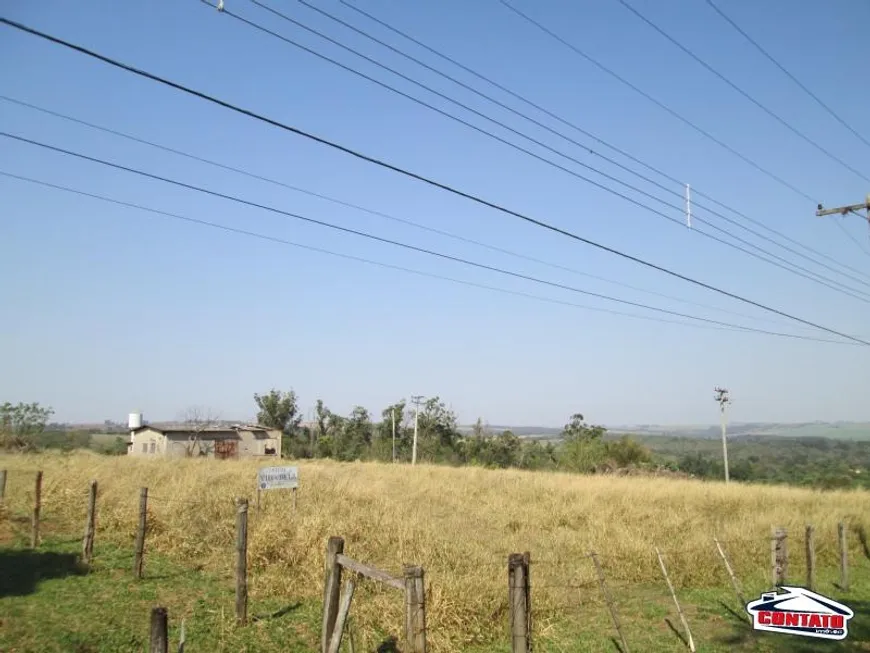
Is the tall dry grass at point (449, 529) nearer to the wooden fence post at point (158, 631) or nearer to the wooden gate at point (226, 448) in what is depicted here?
the wooden fence post at point (158, 631)

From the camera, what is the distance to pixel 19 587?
10789 millimetres

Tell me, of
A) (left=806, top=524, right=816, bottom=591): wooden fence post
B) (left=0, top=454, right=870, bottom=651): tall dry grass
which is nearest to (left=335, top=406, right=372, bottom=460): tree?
(left=0, top=454, right=870, bottom=651): tall dry grass

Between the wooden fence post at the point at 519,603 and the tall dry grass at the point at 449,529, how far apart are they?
2.24m

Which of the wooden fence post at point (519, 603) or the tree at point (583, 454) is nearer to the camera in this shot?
the wooden fence post at point (519, 603)

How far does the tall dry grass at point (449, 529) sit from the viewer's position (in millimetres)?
10180

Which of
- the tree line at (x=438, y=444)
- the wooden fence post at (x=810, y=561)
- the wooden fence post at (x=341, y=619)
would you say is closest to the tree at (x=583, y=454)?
the tree line at (x=438, y=444)

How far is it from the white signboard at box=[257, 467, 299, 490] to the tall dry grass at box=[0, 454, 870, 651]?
0.76 metres

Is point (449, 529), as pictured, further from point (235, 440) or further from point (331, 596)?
point (235, 440)

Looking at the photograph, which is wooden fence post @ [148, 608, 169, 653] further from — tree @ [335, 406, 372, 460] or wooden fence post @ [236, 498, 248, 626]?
tree @ [335, 406, 372, 460]

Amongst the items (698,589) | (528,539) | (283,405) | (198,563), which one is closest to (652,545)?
(698,589)

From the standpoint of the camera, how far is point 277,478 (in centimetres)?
1543

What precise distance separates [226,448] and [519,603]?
163ft

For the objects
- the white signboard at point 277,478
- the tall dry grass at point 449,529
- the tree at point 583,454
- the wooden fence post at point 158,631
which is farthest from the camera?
the tree at point 583,454

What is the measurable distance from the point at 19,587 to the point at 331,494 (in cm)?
918
